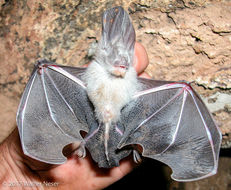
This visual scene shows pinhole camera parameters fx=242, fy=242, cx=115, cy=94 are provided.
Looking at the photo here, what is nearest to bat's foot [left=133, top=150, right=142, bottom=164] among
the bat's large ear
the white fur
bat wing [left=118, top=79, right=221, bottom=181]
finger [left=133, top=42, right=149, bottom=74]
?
bat wing [left=118, top=79, right=221, bottom=181]

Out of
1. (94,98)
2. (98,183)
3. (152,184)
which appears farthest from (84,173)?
(152,184)

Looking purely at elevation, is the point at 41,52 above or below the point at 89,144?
above

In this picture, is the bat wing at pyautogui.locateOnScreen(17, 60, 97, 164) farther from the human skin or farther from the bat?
the human skin

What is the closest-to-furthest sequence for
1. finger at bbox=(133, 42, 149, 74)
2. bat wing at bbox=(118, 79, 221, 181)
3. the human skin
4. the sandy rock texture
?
bat wing at bbox=(118, 79, 221, 181), finger at bbox=(133, 42, 149, 74), the sandy rock texture, the human skin

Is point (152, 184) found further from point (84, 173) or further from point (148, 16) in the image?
point (148, 16)

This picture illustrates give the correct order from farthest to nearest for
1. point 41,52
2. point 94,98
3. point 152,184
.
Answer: point 152,184
point 41,52
point 94,98

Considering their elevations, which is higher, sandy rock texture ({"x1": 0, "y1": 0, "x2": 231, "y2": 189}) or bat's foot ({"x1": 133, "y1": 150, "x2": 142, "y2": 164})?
sandy rock texture ({"x1": 0, "y1": 0, "x2": 231, "y2": 189})
